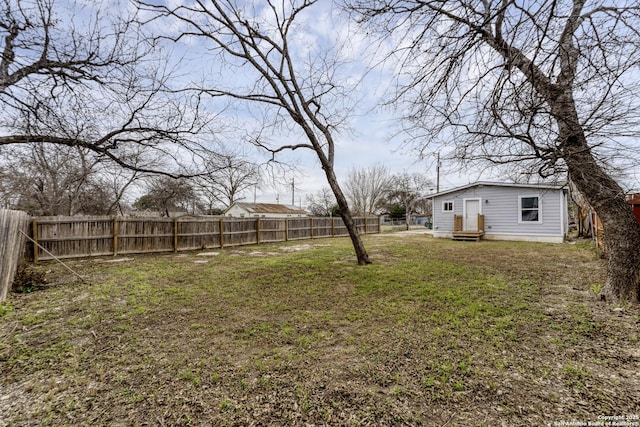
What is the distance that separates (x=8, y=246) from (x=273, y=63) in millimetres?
6152

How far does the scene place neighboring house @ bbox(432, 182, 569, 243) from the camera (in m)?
10.5

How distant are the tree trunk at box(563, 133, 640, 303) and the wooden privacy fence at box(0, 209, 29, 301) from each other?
764 centimetres

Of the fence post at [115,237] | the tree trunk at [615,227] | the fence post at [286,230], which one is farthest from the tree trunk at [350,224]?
the fence post at [115,237]

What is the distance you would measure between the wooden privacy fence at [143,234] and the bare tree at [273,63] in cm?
497

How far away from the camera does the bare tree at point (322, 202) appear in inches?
1183

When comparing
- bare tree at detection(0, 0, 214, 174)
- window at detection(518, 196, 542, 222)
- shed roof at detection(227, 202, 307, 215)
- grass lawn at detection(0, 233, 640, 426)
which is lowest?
grass lawn at detection(0, 233, 640, 426)

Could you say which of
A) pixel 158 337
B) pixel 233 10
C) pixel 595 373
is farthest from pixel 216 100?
pixel 595 373

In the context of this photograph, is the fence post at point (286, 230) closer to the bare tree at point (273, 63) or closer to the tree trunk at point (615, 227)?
the bare tree at point (273, 63)

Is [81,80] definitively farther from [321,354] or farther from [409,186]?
[409,186]

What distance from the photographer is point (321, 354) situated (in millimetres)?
2424

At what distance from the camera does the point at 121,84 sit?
4723 millimetres

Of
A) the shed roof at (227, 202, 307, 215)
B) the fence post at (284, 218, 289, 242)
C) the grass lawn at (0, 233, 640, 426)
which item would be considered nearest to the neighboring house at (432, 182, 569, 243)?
the grass lawn at (0, 233, 640, 426)

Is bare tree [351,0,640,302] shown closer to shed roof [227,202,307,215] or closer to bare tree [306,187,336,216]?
bare tree [306,187,336,216]

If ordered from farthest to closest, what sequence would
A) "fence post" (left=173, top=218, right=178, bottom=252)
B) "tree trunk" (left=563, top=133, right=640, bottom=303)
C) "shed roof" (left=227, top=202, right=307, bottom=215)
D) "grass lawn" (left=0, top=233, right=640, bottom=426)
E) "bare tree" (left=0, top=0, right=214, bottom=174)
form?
"shed roof" (left=227, top=202, right=307, bottom=215)
"fence post" (left=173, top=218, right=178, bottom=252)
"bare tree" (left=0, top=0, right=214, bottom=174)
"tree trunk" (left=563, top=133, right=640, bottom=303)
"grass lawn" (left=0, top=233, right=640, bottom=426)
